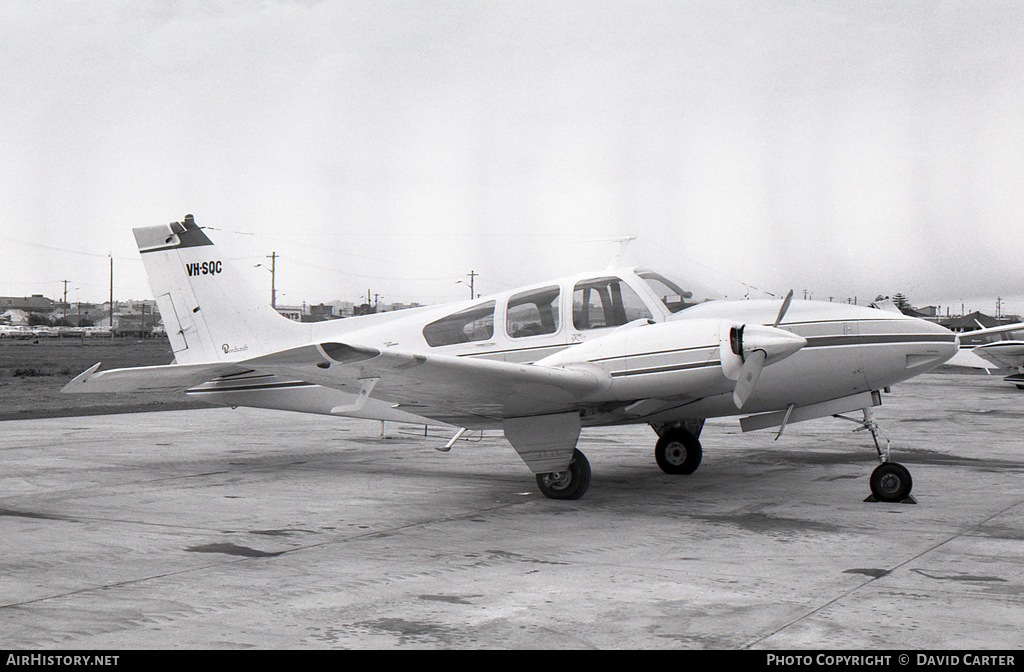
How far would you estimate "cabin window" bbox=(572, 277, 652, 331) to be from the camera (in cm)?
962

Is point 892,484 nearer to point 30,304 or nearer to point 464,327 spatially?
point 464,327

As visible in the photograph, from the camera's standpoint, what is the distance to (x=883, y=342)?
916 cm

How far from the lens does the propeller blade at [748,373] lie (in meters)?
8.20

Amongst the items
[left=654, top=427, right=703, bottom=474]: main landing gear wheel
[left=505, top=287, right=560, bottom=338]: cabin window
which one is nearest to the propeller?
[left=505, top=287, right=560, bottom=338]: cabin window

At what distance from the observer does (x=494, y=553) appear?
22.1 feet

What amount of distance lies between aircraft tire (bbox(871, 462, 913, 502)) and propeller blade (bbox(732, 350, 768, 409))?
6.00 feet

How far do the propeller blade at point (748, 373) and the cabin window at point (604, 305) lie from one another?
1611 millimetres

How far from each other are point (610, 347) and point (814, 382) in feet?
7.96

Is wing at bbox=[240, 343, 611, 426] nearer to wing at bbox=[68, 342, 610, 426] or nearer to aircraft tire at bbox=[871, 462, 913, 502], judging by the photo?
wing at bbox=[68, 342, 610, 426]

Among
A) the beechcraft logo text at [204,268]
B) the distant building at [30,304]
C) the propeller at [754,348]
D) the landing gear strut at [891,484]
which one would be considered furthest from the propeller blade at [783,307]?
the distant building at [30,304]

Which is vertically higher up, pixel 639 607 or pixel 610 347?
pixel 610 347
